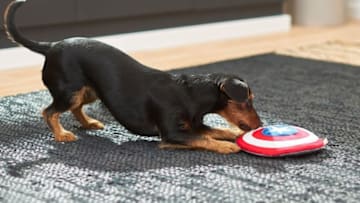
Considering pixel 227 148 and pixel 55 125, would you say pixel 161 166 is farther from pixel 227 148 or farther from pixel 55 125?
pixel 55 125

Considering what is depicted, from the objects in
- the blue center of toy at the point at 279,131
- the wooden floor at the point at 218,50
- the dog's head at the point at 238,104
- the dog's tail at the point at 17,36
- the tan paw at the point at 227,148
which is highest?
the dog's tail at the point at 17,36

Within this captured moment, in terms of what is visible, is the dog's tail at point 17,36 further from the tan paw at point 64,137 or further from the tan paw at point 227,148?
the tan paw at point 227,148

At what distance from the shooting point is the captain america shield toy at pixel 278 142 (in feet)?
5.88

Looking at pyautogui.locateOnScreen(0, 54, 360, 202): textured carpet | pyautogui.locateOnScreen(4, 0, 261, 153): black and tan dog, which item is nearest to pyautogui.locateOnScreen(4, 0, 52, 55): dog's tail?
pyautogui.locateOnScreen(4, 0, 261, 153): black and tan dog

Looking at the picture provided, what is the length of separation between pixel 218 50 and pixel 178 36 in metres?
0.30

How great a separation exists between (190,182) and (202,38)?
247 cm

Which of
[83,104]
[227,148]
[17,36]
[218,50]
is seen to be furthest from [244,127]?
[218,50]

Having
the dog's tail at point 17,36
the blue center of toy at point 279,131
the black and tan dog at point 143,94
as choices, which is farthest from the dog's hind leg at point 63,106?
the blue center of toy at point 279,131

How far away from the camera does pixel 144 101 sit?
6.20 ft

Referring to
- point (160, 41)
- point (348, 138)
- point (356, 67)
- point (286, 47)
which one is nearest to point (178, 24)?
point (160, 41)

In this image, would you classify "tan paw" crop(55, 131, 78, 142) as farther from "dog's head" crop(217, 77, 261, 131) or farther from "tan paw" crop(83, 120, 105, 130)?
"dog's head" crop(217, 77, 261, 131)

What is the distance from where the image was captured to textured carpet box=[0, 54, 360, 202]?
1.57 m

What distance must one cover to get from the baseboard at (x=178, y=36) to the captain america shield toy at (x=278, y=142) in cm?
166

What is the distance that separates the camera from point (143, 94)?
1893mm
